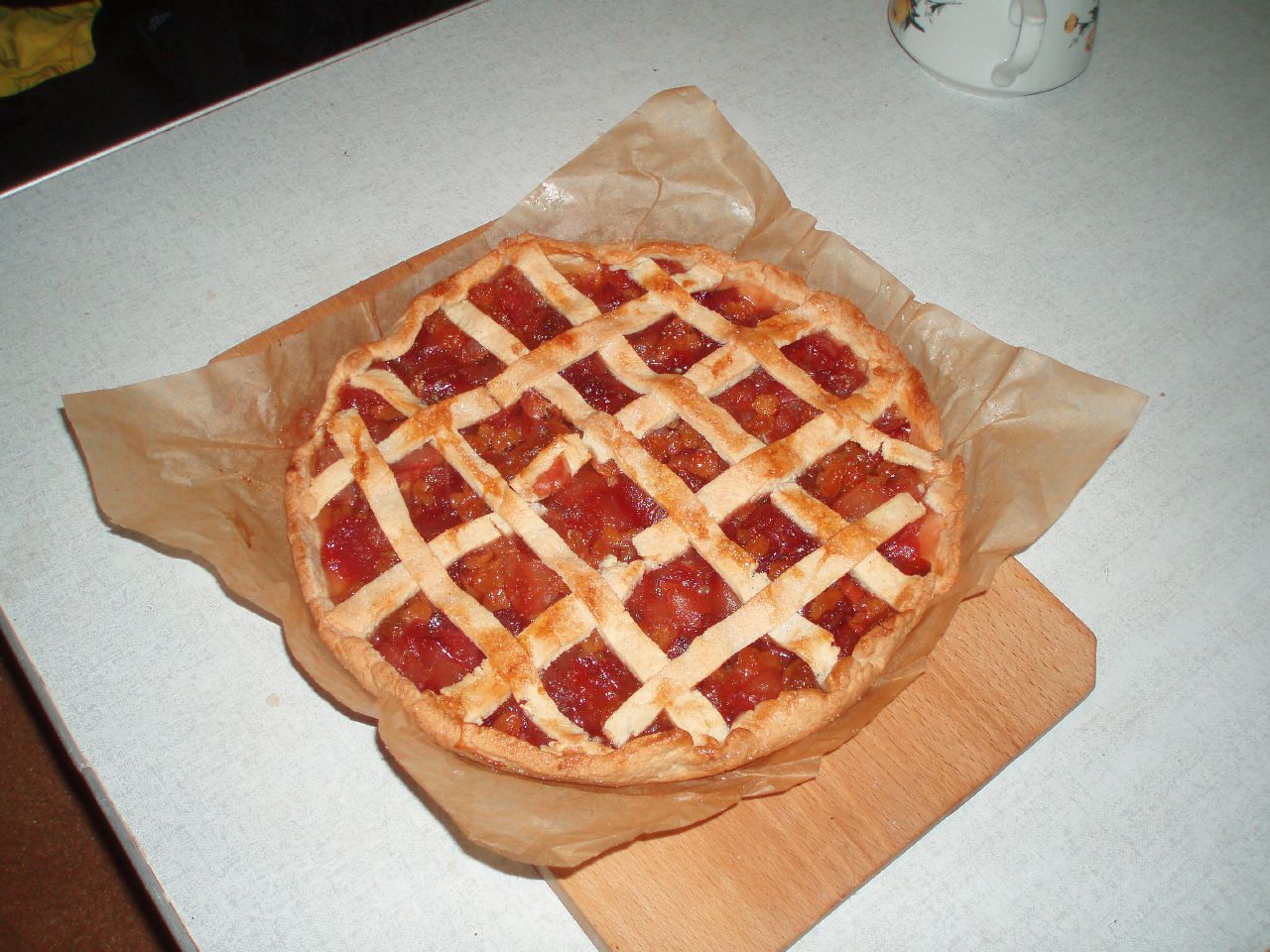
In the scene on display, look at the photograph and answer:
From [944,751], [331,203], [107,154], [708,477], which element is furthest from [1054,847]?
[107,154]

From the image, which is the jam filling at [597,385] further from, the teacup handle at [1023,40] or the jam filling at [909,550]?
the teacup handle at [1023,40]

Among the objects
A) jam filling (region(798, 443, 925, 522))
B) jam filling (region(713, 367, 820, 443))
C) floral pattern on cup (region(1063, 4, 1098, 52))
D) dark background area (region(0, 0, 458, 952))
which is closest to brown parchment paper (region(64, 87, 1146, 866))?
jam filling (region(798, 443, 925, 522))

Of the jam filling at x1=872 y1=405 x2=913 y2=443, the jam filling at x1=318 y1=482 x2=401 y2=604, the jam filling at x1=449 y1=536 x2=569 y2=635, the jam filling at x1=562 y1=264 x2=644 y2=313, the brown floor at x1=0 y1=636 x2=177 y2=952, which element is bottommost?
the brown floor at x1=0 y1=636 x2=177 y2=952

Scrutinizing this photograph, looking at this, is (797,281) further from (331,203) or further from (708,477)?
(331,203)

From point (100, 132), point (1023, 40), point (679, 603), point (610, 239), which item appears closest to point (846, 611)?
point (679, 603)

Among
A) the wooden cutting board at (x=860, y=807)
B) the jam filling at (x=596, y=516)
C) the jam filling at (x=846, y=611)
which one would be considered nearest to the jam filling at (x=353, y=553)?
the jam filling at (x=596, y=516)

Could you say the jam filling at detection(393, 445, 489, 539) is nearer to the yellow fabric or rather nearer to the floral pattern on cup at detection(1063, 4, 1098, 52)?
the floral pattern on cup at detection(1063, 4, 1098, 52)

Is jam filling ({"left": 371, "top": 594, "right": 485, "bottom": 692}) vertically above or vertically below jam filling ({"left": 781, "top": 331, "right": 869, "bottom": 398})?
below
